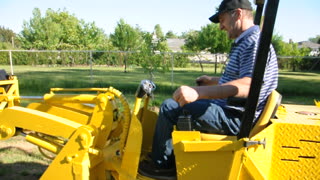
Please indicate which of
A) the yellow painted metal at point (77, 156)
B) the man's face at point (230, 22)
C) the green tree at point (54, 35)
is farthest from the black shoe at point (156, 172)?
the green tree at point (54, 35)

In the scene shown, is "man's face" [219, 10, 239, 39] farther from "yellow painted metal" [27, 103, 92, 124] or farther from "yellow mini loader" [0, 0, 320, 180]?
"yellow painted metal" [27, 103, 92, 124]

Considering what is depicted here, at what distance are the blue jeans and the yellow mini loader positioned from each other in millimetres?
97

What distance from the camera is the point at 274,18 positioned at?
5.41 ft

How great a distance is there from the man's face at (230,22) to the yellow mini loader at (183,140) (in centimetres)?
37

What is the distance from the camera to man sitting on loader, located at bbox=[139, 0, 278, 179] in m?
2.14

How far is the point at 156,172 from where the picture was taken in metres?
2.43

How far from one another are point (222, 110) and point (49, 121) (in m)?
1.42

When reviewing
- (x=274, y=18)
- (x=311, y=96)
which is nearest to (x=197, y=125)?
(x=274, y=18)

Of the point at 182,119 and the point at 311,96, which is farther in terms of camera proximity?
the point at 311,96

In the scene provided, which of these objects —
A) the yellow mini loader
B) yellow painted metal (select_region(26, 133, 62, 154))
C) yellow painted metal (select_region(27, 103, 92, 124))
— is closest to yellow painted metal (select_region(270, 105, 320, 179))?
the yellow mini loader

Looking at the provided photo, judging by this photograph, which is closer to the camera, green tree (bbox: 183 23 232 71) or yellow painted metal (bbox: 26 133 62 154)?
yellow painted metal (bbox: 26 133 62 154)

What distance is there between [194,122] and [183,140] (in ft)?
0.84

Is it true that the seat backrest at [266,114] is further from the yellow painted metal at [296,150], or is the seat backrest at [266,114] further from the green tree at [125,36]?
the green tree at [125,36]

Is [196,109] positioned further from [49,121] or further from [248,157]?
[49,121]
